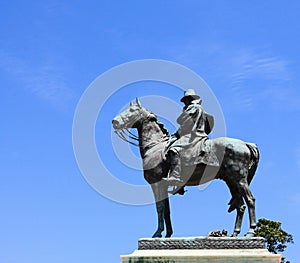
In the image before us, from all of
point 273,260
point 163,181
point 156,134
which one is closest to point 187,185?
point 163,181

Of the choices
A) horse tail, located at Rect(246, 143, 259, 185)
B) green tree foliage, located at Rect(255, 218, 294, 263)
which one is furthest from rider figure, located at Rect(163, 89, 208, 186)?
green tree foliage, located at Rect(255, 218, 294, 263)

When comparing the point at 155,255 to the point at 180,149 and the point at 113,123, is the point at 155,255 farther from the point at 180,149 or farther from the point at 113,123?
the point at 113,123

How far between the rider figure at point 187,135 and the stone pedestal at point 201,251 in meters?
1.58

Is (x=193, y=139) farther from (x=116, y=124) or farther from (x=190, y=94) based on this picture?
(x=116, y=124)

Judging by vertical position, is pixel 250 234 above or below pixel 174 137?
below

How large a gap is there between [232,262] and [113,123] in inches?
195

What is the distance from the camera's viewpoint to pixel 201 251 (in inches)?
586

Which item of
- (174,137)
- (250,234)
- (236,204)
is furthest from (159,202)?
(250,234)

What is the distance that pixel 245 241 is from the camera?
14.9m

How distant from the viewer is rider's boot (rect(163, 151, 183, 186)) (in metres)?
15.7

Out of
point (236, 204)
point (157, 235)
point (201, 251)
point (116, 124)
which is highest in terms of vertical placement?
point (116, 124)

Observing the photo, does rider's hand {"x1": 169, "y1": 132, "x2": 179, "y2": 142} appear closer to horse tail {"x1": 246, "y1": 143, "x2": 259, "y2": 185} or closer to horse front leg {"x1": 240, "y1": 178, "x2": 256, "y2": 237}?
horse tail {"x1": 246, "y1": 143, "x2": 259, "y2": 185}

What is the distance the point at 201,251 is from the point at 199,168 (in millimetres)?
2128

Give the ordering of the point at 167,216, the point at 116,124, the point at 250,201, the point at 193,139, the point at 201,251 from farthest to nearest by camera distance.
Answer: the point at 116,124 → the point at 167,216 → the point at 193,139 → the point at 250,201 → the point at 201,251
